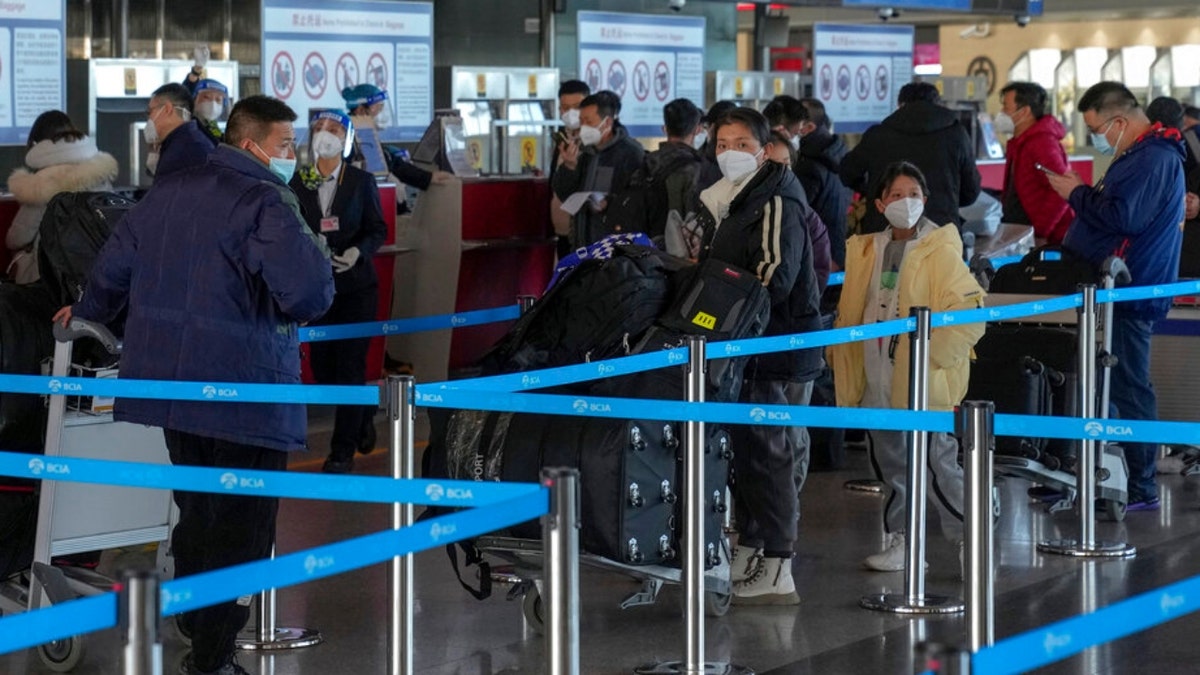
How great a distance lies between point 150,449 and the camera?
5238 millimetres

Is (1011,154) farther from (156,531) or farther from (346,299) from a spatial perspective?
(156,531)

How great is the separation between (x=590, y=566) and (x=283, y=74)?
24.9ft

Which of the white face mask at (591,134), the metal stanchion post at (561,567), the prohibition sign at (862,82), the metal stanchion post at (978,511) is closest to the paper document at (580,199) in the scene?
the white face mask at (591,134)

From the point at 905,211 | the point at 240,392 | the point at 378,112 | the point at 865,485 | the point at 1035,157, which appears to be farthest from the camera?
the point at 378,112

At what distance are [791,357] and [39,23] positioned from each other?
6.64 m

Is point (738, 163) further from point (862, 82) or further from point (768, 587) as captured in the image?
point (862, 82)

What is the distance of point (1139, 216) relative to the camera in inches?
266

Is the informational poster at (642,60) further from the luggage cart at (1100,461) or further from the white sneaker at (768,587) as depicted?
the white sneaker at (768,587)

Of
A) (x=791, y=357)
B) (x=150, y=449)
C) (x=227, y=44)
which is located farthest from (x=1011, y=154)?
(x=227, y=44)

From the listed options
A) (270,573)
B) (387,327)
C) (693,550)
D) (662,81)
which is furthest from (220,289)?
(662,81)

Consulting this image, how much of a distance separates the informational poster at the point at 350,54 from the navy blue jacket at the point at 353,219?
14.5 feet

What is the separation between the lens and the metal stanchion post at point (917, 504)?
5496 mm

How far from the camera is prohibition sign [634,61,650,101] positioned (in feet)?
47.2

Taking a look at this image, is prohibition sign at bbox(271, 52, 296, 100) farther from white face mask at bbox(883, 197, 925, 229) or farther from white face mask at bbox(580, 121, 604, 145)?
white face mask at bbox(883, 197, 925, 229)
